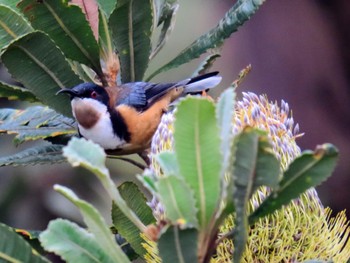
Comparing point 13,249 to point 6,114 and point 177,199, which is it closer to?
point 177,199

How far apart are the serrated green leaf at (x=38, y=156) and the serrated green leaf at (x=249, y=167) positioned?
2.31 feet

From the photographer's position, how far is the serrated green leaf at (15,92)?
1.55 m

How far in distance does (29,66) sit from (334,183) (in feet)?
5.22

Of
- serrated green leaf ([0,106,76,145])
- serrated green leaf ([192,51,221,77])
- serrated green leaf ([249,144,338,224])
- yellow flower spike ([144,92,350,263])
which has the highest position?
serrated green leaf ([192,51,221,77])

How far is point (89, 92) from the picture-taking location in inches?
65.1

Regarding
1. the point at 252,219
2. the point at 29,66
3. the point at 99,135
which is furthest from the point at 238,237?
the point at 99,135

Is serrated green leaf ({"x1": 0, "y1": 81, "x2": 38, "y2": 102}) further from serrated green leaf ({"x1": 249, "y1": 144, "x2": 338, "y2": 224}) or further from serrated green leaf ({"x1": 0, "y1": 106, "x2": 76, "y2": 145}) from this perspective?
serrated green leaf ({"x1": 249, "y1": 144, "x2": 338, "y2": 224})

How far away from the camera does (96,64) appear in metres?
1.55

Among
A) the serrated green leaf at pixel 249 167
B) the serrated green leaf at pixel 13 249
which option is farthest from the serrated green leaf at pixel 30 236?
the serrated green leaf at pixel 249 167

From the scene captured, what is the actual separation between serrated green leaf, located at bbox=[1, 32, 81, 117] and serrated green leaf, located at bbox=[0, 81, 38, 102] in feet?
0.18

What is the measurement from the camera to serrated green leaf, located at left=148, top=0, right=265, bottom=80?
1.54m

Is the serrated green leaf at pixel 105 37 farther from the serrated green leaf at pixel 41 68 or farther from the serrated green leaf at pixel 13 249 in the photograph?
the serrated green leaf at pixel 13 249

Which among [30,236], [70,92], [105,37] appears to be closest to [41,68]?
[70,92]

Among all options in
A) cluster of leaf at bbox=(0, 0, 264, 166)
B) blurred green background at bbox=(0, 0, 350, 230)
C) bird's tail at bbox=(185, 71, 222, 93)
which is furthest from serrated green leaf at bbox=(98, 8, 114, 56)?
blurred green background at bbox=(0, 0, 350, 230)
